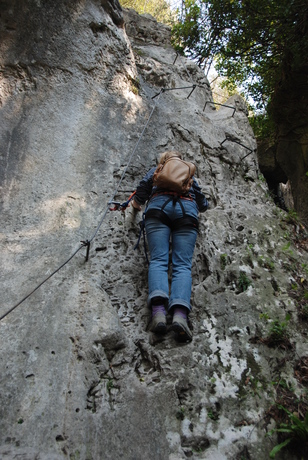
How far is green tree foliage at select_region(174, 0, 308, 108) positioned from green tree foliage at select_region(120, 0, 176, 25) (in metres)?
4.99

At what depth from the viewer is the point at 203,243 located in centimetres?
467

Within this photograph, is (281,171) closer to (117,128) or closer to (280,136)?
(280,136)

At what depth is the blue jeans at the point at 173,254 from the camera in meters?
3.55

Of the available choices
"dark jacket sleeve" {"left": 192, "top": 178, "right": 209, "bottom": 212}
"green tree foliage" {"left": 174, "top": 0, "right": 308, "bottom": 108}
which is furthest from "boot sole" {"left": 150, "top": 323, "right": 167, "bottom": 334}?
"green tree foliage" {"left": 174, "top": 0, "right": 308, "bottom": 108}

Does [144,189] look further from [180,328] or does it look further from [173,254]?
[180,328]

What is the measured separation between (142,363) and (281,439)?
1.38 m

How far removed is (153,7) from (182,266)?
16.2 meters

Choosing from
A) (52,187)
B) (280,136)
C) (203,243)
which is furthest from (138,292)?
(280,136)

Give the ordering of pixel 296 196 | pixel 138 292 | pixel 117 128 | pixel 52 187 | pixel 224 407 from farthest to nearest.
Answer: pixel 296 196 < pixel 117 128 < pixel 52 187 < pixel 138 292 < pixel 224 407

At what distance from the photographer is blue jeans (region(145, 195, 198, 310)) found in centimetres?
355

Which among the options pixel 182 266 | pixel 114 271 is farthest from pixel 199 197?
pixel 114 271

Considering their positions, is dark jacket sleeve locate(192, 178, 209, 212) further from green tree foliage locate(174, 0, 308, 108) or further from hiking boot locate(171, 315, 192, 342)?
green tree foliage locate(174, 0, 308, 108)

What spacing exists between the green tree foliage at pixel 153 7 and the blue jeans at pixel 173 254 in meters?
13.8

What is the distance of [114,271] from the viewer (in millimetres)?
4160
